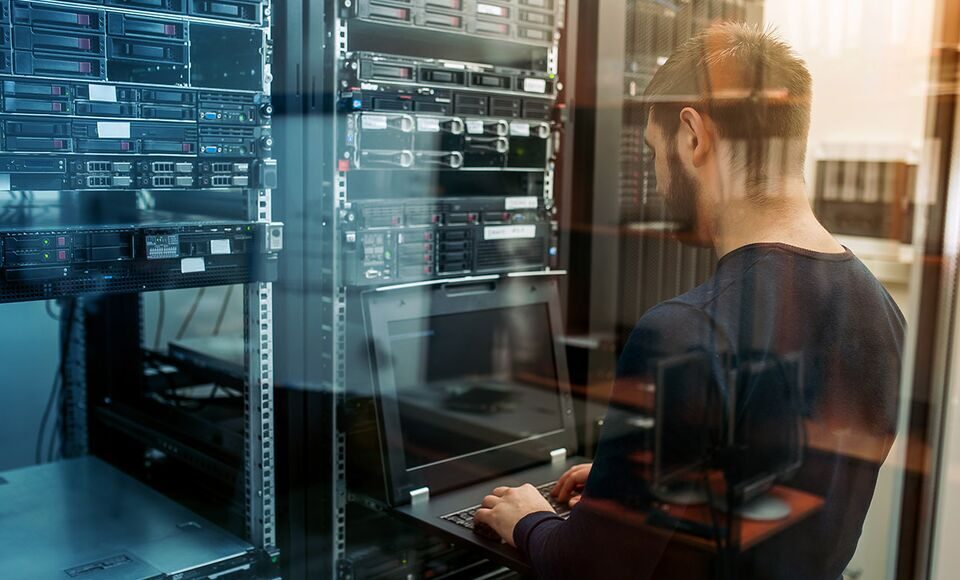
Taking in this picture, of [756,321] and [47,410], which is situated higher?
[756,321]

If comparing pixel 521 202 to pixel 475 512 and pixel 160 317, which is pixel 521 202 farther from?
pixel 160 317

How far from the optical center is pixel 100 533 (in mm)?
1486

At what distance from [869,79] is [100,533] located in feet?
5.09

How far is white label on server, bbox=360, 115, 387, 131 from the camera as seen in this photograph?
152 centimetres

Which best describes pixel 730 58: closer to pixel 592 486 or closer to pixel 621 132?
pixel 592 486

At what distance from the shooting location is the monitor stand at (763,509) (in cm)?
108

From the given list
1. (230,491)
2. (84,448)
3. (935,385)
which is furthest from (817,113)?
(84,448)

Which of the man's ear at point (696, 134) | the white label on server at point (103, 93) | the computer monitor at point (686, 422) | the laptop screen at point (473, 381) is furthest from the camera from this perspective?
the laptop screen at point (473, 381)

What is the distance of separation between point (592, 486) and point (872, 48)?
3.22 feet

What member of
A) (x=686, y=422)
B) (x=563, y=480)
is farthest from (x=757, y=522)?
(x=563, y=480)

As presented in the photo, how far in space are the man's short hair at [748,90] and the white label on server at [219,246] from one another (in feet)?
2.29

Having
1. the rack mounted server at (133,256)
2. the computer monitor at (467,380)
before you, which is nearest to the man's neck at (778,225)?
the computer monitor at (467,380)

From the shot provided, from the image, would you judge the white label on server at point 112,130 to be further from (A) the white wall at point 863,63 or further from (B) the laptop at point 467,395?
(A) the white wall at point 863,63

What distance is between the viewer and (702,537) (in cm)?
112
